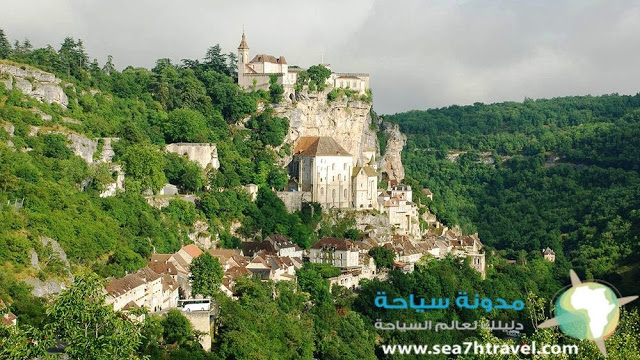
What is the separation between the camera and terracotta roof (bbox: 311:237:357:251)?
238 feet

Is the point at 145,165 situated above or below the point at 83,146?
below

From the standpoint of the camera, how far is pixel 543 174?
131 meters

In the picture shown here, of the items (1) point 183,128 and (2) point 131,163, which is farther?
(1) point 183,128

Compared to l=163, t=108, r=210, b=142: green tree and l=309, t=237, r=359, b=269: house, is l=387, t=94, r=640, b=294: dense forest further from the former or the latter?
l=163, t=108, r=210, b=142: green tree

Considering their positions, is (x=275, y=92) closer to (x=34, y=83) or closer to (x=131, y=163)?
(x=131, y=163)

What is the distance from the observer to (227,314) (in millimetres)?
50625

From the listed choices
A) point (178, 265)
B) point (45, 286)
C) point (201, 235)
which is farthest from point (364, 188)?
point (45, 286)

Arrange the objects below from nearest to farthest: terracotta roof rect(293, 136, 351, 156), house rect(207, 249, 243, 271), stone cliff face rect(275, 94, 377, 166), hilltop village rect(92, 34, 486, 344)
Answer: house rect(207, 249, 243, 271) < hilltop village rect(92, 34, 486, 344) < terracotta roof rect(293, 136, 351, 156) < stone cliff face rect(275, 94, 377, 166)

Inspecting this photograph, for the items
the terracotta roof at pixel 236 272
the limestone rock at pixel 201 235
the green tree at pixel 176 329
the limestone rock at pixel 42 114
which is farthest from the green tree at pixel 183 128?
the green tree at pixel 176 329

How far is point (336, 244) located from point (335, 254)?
79cm

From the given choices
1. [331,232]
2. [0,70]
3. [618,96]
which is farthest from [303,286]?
[618,96]

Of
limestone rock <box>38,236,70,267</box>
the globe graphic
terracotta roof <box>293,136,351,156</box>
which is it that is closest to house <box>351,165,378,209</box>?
terracotta roof <box>293,136,351,156</box>

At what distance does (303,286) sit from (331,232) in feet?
45.7

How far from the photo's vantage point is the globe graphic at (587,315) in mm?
37281
